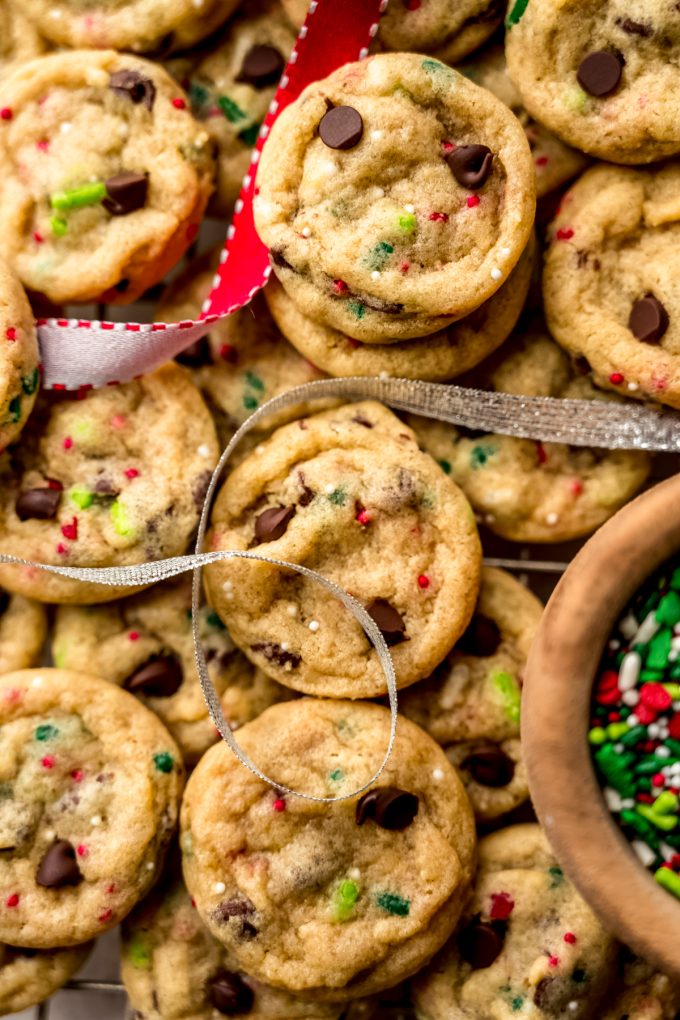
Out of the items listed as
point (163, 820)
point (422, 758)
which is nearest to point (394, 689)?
point (422, 758)

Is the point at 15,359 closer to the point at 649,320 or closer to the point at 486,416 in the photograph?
the point at 486,416

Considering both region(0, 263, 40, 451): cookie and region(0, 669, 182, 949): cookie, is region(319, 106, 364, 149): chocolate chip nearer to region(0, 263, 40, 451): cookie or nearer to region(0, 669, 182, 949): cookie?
region(0, 263, 40, 451): cookie

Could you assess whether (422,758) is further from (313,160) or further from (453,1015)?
(313,160)

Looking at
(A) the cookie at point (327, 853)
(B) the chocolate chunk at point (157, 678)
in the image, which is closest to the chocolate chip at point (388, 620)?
(A) the cookie at point (327, 853)

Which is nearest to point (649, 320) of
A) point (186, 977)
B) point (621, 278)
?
point (621, 278)

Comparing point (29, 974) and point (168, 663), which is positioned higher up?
point (168, 663)

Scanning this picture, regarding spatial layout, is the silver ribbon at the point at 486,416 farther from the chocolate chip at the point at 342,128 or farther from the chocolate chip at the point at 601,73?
the chocolate chip at the point at 601,73
